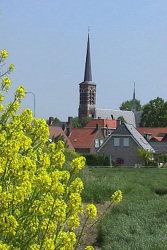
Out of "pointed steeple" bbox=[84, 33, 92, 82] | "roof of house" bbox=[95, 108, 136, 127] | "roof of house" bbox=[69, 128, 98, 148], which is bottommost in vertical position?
"roof of house" bbox=[69, 128, 98, 148]

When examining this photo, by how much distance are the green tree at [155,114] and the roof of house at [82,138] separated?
55.2ft

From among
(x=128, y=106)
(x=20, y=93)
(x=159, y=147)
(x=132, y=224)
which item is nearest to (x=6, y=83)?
(x=20, y=93)

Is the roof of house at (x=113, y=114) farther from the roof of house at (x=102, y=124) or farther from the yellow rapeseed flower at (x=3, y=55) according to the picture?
the yellow rapeseed flower at (x=3, y=55)

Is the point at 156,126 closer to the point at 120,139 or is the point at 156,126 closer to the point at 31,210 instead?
the point at 120,139

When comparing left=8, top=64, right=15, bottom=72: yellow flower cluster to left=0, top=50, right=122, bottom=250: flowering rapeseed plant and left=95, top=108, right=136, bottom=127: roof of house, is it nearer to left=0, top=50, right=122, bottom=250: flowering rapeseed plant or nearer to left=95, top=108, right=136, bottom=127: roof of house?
left=0, top=50, right=122, bottom=250: flowering rapeseed plant

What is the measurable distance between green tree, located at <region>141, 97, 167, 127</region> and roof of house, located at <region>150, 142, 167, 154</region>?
23.9m

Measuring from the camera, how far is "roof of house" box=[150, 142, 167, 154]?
5962 centimetres

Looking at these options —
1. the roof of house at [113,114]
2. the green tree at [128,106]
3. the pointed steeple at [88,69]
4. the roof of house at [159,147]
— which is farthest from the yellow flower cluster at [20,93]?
the green tree at [128,106]

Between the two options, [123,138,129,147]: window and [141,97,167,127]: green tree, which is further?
[141,97,167,127]: green tree

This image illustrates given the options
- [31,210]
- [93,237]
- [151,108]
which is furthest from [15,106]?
[151,108]

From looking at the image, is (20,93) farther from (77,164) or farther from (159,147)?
(159,147)

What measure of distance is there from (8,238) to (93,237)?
5759 mm

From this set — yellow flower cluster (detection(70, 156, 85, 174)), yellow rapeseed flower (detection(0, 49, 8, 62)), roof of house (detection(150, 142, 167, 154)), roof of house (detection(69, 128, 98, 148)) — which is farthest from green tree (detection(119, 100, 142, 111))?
yellow flower cluster (detection(70, 156, 85, 174))

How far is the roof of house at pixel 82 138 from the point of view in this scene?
69406 millimetres
